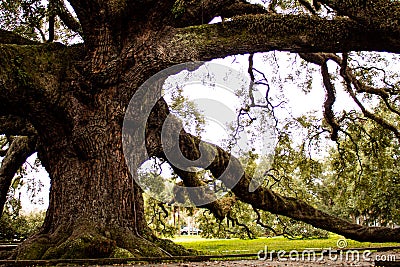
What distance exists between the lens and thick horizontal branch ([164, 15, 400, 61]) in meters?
7.11

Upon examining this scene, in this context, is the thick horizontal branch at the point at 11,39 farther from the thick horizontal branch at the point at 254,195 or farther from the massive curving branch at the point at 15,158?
the thick horizontal branch at the point at 254,195

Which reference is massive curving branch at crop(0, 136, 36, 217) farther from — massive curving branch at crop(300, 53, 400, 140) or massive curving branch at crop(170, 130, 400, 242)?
massive curving branch at crop(300, 53, 400, 140)

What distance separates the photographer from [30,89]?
22.6 feet

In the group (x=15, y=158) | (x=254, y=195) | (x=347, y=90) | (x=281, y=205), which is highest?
(x=347, y=90)

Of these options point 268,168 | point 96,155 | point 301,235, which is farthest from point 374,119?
point 301,235

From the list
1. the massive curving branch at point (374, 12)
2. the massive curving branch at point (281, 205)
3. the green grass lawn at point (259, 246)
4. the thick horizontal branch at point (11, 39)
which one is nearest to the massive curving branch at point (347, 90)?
the massive curving branch at point (281, 205)

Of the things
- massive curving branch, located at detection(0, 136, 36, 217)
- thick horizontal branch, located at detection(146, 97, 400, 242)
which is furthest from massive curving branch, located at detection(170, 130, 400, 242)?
massive curving branch, located at detection(0, 136, 36, 217)

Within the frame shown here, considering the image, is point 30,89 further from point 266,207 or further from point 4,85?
point 266,207

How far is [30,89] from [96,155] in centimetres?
154

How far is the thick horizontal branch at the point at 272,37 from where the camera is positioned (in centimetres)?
711

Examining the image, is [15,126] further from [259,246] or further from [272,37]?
[259,246]

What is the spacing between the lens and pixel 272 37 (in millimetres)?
7281

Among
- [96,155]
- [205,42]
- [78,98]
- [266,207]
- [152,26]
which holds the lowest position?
[266,207]

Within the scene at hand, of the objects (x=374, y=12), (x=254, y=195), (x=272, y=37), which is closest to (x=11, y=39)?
(x=272, y=37)
